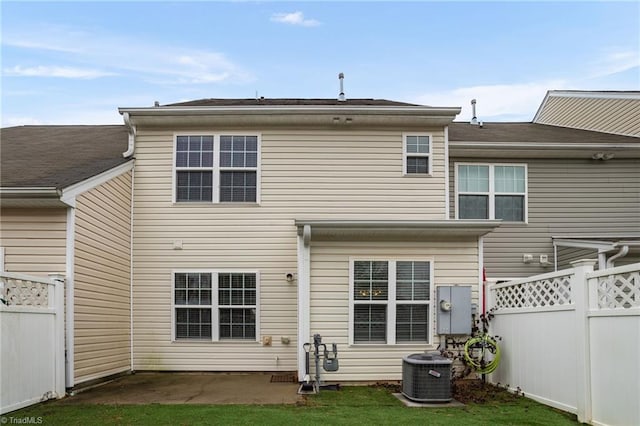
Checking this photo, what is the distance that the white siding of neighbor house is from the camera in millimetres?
9781

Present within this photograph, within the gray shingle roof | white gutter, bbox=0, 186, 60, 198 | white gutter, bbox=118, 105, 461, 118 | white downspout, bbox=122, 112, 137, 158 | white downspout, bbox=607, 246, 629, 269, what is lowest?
white downspout, bbox=607, 246, 629, 269

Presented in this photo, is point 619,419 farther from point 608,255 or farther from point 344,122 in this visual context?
point 344,122

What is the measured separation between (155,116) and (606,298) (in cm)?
797

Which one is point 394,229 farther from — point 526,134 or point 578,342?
point 526,134

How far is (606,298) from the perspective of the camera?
566 centimetres

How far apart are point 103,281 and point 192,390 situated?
2355 mm

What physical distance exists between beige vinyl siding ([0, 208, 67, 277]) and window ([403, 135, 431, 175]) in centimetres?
606

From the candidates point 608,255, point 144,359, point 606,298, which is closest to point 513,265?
point 608,255

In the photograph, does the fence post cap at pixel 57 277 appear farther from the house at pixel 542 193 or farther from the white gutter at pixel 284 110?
the house at pixel 542 193

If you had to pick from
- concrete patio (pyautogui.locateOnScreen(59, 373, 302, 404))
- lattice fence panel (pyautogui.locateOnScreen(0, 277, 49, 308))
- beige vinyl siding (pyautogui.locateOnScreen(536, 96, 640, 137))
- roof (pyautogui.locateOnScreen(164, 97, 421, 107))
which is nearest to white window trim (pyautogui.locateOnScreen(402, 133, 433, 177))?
roof (pyautogui.locateOnScreen(164, 97, 421, 107))

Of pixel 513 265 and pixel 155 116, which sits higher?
pixel 155 116

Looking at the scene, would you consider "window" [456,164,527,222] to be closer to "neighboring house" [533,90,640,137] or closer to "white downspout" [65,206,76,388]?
"neighboring house" [533,90,640,137]

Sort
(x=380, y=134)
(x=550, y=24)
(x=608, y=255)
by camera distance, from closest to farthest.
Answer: (x=608, y=255) < (x=380, y=134) < (x=550, y=24)

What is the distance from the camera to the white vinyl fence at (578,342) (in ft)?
17.0
